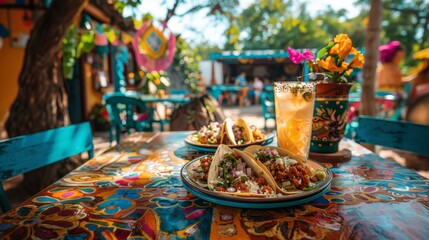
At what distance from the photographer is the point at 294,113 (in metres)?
1.03

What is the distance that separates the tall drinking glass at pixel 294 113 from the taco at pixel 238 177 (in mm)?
285

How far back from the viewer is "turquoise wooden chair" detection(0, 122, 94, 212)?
119 centimetres

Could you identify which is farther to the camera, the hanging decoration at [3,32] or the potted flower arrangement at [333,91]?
the hanging decoration at [3,32]

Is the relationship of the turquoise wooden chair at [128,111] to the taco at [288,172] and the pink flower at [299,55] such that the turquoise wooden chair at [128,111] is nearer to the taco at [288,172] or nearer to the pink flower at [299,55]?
the pink flower at [299,55]

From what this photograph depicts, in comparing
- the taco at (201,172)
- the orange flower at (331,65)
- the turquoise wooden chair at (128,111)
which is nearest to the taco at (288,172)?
the taco at (201,172)

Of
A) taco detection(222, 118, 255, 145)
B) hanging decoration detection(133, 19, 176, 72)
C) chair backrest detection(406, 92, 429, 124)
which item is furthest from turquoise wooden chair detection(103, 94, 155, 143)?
chair backrest detection(406, 92, 429, 124)

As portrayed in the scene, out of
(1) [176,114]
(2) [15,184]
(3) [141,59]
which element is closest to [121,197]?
(1) [176,114]

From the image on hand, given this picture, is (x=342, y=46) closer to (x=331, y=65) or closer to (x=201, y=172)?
(x=331, y=65)

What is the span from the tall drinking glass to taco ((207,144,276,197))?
29cm

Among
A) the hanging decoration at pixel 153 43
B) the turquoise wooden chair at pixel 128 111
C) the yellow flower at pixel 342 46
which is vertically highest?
the hanging decoration at pixel 153 43

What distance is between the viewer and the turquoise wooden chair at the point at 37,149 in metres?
1.19

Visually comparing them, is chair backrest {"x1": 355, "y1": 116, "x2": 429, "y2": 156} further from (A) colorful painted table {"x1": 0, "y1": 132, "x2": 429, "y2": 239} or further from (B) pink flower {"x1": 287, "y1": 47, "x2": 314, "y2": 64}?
(B) pink flower {"x1": 287, "y1": 47, "x2": 314, "y2": 64}

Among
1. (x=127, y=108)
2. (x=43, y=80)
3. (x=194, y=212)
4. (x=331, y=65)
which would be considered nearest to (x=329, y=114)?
(x=331, y=65)

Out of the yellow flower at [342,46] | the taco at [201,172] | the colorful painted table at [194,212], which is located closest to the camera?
the colorful painted table at [194,212]
